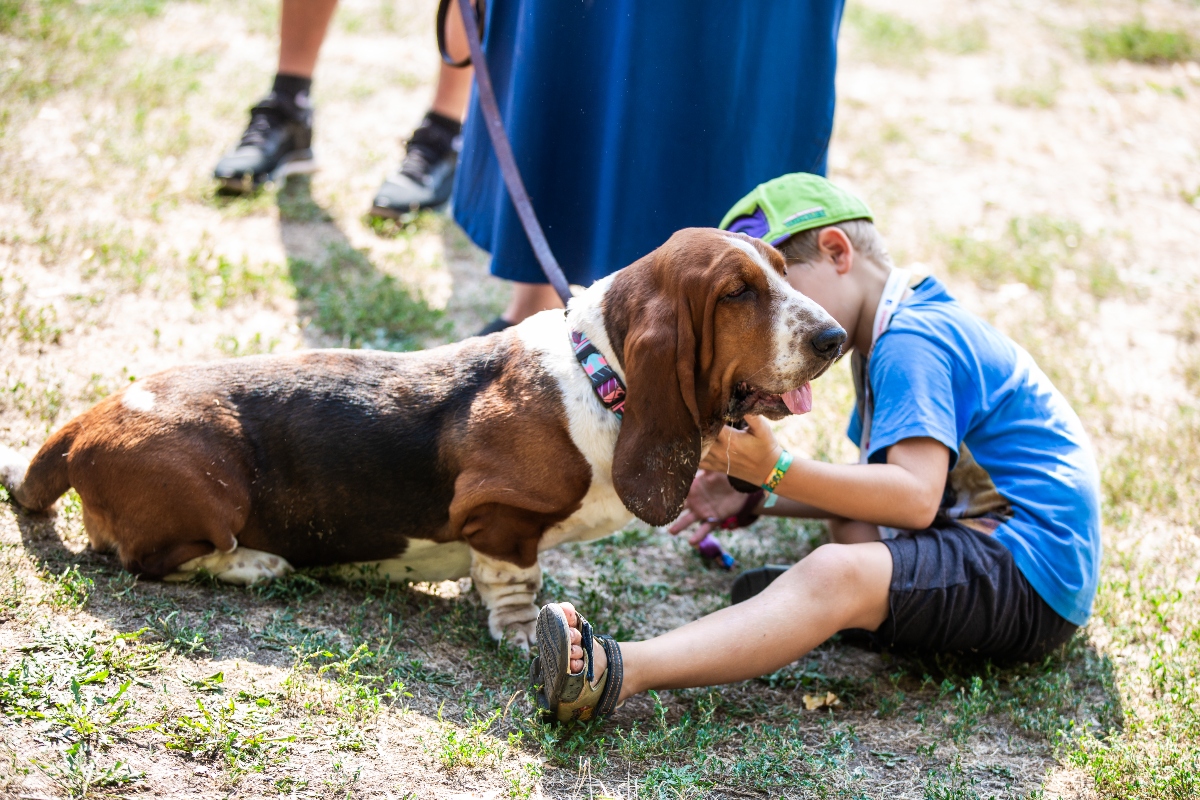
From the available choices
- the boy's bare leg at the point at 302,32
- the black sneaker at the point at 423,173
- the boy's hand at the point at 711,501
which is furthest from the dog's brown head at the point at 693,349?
the boy's bare leg at the point at 302,32

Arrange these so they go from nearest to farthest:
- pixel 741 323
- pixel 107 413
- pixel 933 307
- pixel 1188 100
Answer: pixel 741 323
pixel 107 413
pixel 933 307
pixel 1188 100

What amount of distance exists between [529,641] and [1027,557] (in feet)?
5.12

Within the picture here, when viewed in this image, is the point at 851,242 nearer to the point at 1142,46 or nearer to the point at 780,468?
the point at 780,468

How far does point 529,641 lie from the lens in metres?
3.31

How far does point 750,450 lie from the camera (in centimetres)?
316

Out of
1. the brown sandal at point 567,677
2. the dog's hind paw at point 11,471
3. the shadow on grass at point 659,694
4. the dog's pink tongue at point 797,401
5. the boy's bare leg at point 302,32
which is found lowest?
the shadow on grass at point 659,694

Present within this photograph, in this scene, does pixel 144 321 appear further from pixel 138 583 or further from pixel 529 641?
pixel 529 641

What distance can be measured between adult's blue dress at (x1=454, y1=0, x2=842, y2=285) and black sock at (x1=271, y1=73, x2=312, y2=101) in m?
2.20

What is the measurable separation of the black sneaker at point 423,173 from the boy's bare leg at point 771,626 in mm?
3845

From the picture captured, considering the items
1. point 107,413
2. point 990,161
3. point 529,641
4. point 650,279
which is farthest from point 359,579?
point 990,161

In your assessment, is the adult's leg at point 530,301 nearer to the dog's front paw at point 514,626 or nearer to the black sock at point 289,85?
the dog's front paw at point 514,626

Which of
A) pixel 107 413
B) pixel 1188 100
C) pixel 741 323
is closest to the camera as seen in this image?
pixel 741 323

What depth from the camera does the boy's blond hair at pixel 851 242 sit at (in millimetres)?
3496

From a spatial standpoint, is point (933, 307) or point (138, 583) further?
point (933, 307)
